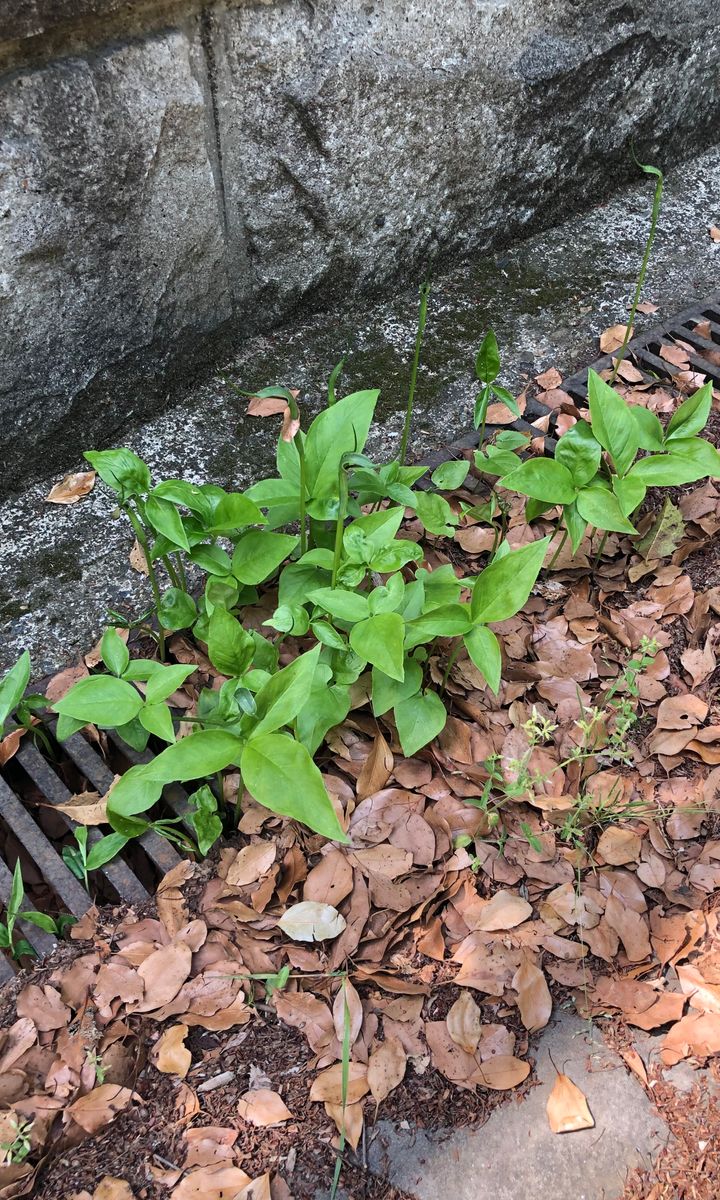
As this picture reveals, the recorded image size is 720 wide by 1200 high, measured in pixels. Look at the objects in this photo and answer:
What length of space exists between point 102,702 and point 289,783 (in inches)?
16.8

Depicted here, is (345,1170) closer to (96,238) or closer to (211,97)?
(96,238)

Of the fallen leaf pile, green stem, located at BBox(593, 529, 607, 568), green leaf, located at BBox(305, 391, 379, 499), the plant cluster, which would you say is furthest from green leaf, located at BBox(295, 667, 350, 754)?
green stem, located at BBox(593, 529, 607, 568)

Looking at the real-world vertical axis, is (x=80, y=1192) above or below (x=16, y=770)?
below

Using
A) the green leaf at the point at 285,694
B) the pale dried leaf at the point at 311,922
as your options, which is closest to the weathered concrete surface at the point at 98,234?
the green leaf at the point at 285,694

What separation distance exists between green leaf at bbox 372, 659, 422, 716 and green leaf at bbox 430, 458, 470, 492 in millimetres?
513

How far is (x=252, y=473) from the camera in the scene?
7.24 feet

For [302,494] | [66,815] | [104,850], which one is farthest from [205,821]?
[302,494]

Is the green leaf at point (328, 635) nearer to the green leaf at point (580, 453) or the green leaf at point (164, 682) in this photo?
the green leaf at point (164, 682)

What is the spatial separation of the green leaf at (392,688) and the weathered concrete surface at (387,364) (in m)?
0.60

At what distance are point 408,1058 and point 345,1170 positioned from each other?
18 centimetres

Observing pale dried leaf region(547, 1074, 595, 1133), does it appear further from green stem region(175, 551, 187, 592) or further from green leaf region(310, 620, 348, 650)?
green stem region(175, 551, 187, 592)

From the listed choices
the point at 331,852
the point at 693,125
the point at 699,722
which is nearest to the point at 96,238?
the point at 331,852

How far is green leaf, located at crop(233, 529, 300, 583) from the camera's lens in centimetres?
174

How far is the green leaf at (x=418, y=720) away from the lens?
1674 mm
